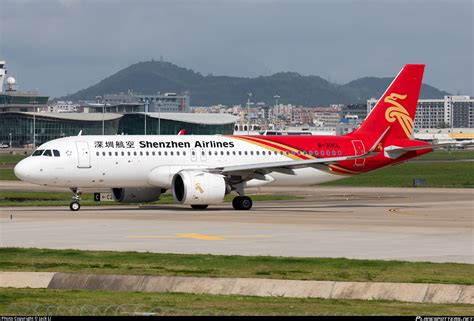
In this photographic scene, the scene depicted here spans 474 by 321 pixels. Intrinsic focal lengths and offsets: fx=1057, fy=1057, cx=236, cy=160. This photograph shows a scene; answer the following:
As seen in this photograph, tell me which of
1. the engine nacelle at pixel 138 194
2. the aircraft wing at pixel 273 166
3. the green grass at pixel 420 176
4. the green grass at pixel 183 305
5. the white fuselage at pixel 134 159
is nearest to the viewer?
the green grass at pixel 183 305

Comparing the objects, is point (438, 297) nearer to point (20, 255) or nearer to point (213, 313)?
point (213, 313)

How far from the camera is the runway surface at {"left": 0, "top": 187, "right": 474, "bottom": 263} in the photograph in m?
34.1

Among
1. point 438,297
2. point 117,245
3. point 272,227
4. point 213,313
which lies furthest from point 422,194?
point 213,313

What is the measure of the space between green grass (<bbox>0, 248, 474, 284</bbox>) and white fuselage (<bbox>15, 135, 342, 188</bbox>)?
21119 millimetres

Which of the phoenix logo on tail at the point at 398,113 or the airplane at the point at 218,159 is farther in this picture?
the phoenix logo on tail at the point at 398,113

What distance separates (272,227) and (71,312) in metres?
23.4

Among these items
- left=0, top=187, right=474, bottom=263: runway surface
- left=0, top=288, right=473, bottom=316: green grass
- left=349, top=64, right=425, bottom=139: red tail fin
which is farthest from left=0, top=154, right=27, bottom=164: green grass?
left=0, top=288, right=473, bottom=316: green grass

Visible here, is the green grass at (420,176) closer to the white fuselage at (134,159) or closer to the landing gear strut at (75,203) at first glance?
the white fuselage at (134,159)

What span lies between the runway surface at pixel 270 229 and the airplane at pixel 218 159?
141cm

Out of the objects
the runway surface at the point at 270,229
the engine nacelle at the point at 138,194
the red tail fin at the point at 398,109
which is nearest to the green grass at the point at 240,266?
the runway surface at the point at 270,229

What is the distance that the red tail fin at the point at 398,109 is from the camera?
61219mm

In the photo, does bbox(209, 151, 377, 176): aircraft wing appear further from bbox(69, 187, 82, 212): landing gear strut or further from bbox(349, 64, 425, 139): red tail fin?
bbox(69, 187, 82, 212): landing gear strut

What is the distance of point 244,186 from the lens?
5606 cm

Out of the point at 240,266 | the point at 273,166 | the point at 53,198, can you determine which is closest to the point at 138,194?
the point at 273,166
